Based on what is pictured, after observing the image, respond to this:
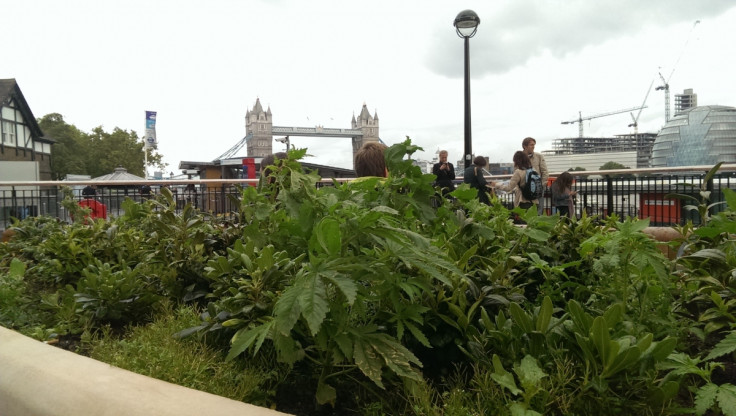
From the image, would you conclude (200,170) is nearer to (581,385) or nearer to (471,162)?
(471,162)

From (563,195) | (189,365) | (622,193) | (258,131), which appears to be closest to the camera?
(189,365)

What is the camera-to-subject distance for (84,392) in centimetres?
152

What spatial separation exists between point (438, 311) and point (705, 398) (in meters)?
0.89

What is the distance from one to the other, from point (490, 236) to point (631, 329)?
76 cm

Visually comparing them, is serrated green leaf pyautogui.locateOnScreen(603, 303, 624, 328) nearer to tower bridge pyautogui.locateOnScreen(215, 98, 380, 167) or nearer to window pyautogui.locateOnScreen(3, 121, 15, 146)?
window pyautogui.locateOnScreen(3, 121, 15, 146)

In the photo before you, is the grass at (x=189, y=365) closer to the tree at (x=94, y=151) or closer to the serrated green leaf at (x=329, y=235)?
the serrated green leaf at (x=329, y=235)

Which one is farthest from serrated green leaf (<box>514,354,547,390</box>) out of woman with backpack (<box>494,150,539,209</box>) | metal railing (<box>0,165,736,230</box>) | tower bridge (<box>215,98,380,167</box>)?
tower bridge (<box>215,98,380,167</box>)

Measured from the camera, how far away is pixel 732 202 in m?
2.12

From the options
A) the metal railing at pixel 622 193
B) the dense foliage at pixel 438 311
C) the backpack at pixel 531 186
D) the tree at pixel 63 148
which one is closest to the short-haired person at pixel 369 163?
the dense foliage at pixel 438 311

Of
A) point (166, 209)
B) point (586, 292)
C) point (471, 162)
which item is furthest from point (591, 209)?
point (166, 209)

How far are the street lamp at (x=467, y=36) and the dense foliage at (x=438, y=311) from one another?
307 inches

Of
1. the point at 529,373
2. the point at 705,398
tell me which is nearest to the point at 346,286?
the point at 529,373

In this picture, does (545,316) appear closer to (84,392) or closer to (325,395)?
(325,395)

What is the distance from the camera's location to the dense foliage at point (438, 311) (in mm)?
1553
